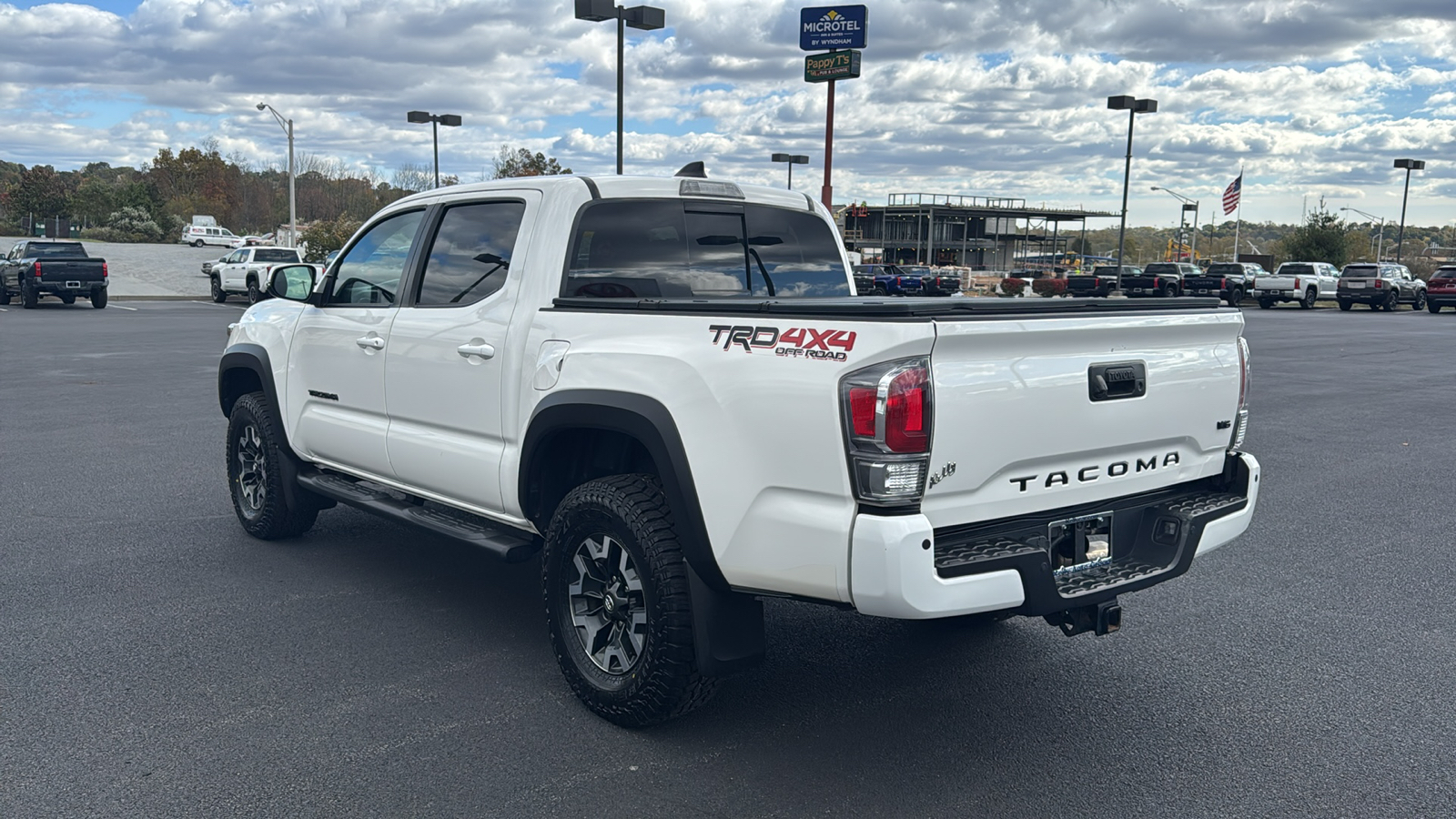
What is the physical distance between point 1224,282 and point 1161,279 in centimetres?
239

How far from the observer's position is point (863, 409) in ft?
10.3

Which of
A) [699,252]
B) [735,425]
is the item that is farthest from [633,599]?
[699,252]

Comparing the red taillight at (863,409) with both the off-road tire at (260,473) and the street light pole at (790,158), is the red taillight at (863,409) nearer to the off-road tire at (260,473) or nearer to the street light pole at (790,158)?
the off-road tire at (260,473)

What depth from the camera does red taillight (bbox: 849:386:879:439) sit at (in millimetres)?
3141

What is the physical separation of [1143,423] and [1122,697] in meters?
1.21

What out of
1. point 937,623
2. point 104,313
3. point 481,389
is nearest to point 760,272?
point 481,389

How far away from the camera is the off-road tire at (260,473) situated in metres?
6.18

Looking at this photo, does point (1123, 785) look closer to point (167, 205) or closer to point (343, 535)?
point (343, 535)

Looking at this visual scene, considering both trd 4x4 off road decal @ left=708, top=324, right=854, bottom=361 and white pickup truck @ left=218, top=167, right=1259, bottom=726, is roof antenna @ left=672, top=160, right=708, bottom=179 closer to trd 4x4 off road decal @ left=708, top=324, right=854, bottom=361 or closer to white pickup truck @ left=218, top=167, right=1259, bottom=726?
white pickup truck @ left=218, top=167, right=1259, bottom=726

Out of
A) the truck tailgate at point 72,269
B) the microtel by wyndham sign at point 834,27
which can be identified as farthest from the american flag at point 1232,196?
the truck tailgate at point 72,269

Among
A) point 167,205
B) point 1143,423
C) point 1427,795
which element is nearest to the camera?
point 1427,795

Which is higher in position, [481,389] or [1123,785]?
[481,389]

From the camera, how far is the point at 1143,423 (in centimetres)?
380

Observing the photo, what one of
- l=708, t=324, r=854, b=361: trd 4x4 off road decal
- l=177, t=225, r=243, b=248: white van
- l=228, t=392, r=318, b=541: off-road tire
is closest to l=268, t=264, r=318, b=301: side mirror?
l=228, t=392, r=318, b=541: off-road tire
